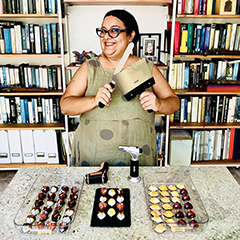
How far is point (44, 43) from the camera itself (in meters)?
2.65

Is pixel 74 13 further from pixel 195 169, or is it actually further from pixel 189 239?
pixel 189 239

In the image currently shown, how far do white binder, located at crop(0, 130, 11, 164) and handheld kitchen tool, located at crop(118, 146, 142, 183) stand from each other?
6.47 ft

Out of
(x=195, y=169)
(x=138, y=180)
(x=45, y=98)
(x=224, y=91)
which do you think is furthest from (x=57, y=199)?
(x=224, y=91)

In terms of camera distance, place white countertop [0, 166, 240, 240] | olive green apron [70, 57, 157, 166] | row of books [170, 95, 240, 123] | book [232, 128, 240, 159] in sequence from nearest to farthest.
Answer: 1. white countertop [0, 166, 240, 240]
2. olive green apron [70, 57, 157, 166]
3. row of books [170, 95, 240, 123]
4. book [232, 128, 240, 159]

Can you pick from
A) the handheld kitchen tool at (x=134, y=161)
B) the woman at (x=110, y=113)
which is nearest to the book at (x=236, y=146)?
the woman at (x=110, y=113)

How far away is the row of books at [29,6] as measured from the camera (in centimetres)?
251

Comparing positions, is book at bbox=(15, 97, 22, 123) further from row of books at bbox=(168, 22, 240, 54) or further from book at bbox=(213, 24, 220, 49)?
book at bbox=(213, 24, 220, 49)

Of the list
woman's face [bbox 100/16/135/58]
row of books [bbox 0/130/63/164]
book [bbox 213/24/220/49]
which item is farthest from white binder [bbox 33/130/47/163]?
book [bbox 213/24/220/49]

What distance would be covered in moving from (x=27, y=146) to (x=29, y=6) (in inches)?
52.0

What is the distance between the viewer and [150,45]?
2.74 metres

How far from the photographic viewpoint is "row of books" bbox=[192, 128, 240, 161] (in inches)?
114

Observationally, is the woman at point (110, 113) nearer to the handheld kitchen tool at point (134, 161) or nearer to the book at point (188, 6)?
the handheld kitchen tool at point (134, 161)

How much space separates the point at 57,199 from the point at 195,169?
65 cm

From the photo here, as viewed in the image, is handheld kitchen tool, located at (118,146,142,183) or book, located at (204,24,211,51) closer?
handheld kitchen tool, located at (118,146,142,183)
